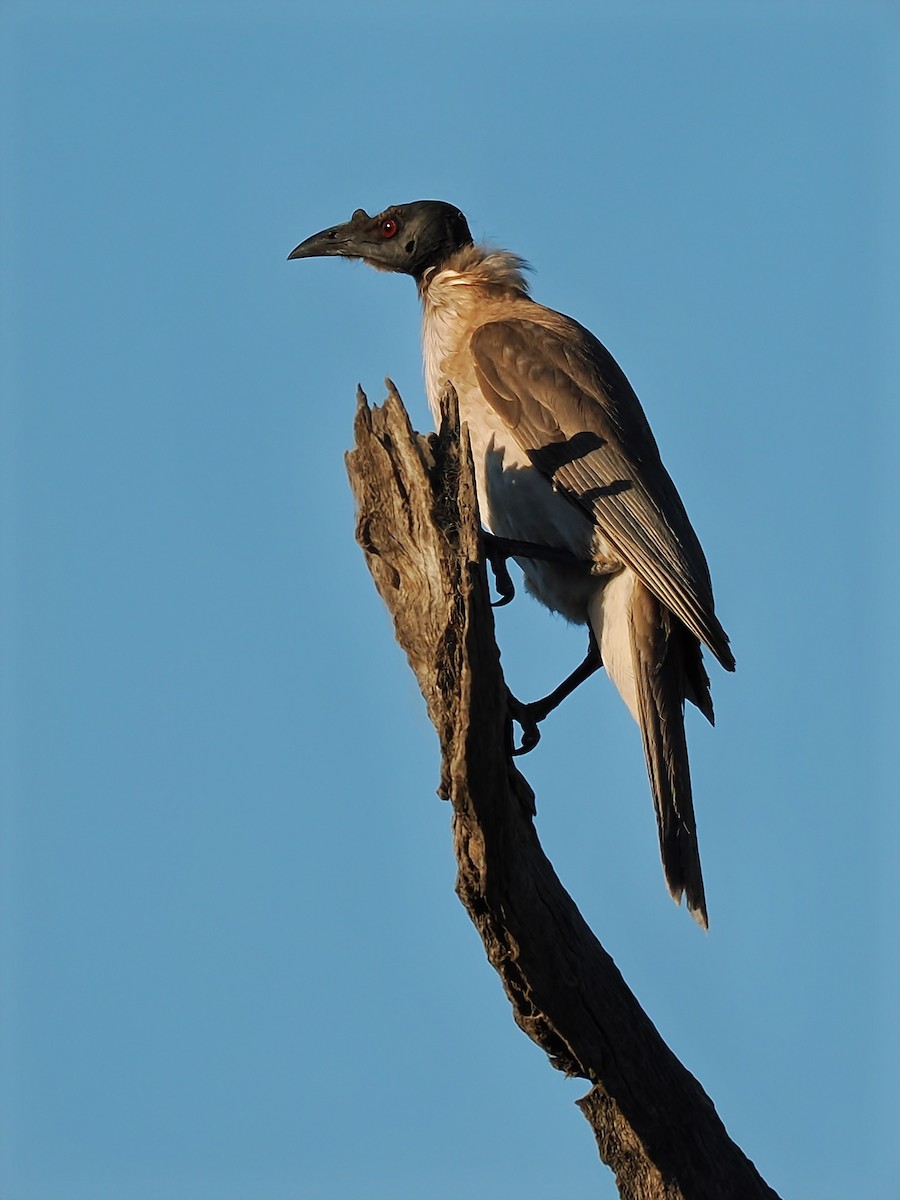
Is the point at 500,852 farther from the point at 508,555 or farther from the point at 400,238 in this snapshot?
the point at 400,238

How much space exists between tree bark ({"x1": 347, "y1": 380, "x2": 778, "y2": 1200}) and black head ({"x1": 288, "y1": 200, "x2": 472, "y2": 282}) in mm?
2758

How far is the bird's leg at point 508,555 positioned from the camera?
Result: 19.4 feet

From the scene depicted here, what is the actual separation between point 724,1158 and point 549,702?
2185 millimetres

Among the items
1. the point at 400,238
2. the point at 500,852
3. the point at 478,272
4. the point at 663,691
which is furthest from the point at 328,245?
the point at 500,852

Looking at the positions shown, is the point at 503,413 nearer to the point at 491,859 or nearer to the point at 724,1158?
the point at 491,859

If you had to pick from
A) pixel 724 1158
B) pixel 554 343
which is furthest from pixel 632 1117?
pixel 554 343

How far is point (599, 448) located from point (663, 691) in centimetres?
119

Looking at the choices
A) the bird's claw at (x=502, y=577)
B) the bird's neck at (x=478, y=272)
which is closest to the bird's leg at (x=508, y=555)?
the bird's claw at (x=502, y=577)

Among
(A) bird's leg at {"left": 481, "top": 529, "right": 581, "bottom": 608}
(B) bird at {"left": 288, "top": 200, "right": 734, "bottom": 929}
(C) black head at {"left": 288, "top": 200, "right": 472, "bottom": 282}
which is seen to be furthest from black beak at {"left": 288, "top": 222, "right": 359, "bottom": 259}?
(A) bird's leg at {"left": 481, "top": 529, "right": 581, "bottom": 608}

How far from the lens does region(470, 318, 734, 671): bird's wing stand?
5.95 meters

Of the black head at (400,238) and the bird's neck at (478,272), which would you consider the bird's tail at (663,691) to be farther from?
the black head at (400,238)

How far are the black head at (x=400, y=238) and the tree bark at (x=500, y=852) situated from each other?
2.76 meters

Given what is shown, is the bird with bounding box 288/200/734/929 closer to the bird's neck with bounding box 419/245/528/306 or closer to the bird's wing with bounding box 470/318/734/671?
the bird's wing with bounding box 470/318/734/671

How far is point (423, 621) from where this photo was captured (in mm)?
4855
